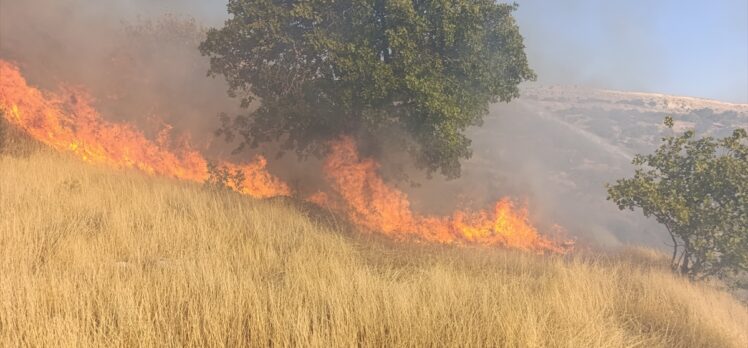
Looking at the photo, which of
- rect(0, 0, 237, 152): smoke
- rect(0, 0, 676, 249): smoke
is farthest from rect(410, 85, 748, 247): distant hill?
rect(0, 0, 237, 152): smoke

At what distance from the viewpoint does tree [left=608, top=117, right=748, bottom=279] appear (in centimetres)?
1116

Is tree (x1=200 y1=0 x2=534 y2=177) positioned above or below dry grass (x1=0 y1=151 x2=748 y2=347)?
above

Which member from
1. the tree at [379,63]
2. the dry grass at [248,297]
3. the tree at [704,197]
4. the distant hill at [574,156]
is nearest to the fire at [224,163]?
the distant hill at [574,156]

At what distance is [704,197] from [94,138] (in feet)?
66.4

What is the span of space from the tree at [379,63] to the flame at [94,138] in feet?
10.7

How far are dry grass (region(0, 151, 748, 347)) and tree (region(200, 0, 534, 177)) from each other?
18.6 ft

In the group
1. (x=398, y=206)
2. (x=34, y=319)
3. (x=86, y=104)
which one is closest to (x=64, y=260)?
(x=34, y=319)

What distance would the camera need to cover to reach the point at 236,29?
45.2 ft

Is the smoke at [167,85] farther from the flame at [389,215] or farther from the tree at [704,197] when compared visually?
the tree at [704,197]

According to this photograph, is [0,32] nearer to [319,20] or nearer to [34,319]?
[319,20]

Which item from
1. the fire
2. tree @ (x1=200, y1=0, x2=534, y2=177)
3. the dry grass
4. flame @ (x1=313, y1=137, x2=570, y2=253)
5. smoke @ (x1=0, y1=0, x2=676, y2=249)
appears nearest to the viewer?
the dry grass

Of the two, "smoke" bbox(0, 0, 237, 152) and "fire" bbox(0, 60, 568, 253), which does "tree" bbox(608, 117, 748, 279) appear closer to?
"fire" bbox(0, 60, 568, 253)

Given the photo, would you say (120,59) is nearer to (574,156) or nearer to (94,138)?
(94,138)

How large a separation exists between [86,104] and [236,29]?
994 centimetres
